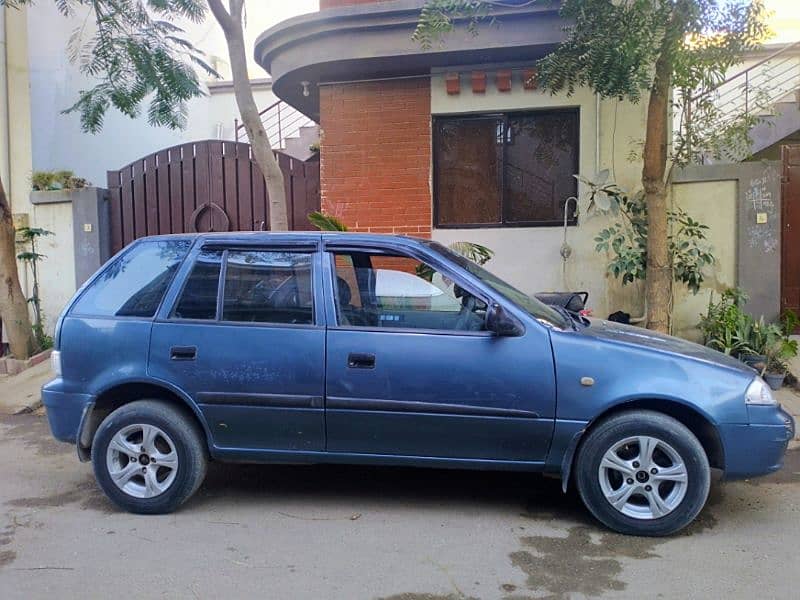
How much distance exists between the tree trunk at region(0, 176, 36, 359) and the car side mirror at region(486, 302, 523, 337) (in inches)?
274

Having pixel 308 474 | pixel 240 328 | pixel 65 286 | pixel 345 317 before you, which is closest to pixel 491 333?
pixel 345 317

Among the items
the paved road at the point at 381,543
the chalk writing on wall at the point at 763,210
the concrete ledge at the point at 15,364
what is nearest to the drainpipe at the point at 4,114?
the concrete ledge at the point at 15,364

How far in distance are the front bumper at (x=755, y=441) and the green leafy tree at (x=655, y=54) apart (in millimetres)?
3232

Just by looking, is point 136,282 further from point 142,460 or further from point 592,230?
point 592,230

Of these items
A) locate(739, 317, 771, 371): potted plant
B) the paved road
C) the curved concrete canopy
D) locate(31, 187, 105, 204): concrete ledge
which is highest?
the curved concrete canopy

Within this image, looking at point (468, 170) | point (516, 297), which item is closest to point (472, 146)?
point (468, 170)

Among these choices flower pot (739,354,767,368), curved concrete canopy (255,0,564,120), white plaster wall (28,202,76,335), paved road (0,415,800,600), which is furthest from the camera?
white plaster wall (28,202,76,335)

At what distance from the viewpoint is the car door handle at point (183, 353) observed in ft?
14.6

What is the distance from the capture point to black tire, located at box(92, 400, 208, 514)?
4.48m

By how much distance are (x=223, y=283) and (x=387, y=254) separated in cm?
108

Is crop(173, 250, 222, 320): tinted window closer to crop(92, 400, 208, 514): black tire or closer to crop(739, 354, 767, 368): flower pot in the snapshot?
crop(92, 400, 208, 514): black tire

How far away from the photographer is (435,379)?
13.9ft

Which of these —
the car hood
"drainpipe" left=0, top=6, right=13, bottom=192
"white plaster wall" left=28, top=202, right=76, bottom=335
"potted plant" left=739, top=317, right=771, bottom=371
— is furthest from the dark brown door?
"drainpipe" left=0, top=6, right=13, bottom=192

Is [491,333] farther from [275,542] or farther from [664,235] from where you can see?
[664,235]
